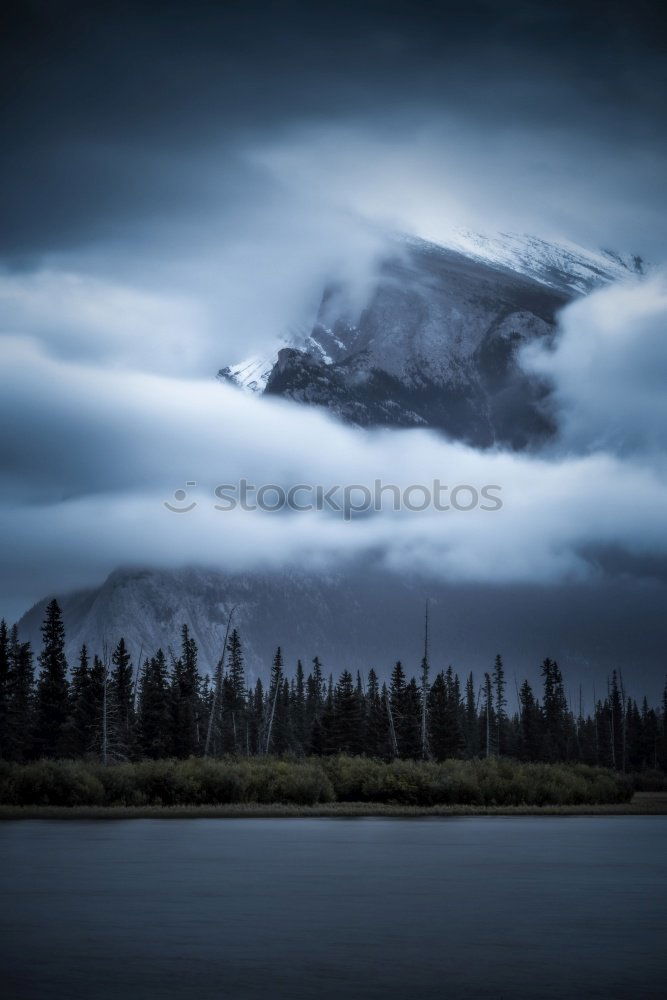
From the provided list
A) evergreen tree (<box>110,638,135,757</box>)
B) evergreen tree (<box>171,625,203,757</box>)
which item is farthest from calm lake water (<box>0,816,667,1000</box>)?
evergreen tree (<box>110,638,135,757</box>)

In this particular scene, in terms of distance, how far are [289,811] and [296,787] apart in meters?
6.38

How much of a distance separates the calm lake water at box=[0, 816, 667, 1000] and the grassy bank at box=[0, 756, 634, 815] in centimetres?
2240

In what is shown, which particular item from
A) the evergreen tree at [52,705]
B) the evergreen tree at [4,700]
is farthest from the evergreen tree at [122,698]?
the evergreen tree at [4,700]

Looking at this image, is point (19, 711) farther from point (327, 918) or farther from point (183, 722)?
point (327, 918)

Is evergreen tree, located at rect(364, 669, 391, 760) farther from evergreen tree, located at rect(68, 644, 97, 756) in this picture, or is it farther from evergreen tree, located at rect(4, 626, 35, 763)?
evergreen tree, located at rect(4, 626, 35, 763)

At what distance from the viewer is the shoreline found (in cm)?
7406

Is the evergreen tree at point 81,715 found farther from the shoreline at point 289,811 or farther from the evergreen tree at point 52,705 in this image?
the shoreline at point 289,811

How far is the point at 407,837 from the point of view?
60.7 metres

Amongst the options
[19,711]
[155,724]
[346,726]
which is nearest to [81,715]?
[19,711]

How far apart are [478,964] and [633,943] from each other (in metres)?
4.64

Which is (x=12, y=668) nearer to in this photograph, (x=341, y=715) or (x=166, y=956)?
(x=341, y=715)

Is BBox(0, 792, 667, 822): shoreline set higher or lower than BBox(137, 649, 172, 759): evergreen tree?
lower

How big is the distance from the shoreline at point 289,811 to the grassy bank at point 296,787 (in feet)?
0.50

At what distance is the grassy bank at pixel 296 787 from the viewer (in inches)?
3103
